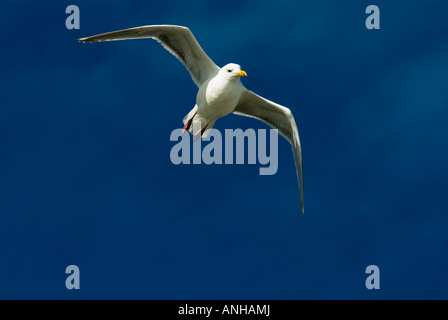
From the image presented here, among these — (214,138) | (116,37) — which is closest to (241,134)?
(214,138)

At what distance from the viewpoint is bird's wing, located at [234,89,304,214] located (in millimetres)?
15758

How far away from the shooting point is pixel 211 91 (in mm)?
14914

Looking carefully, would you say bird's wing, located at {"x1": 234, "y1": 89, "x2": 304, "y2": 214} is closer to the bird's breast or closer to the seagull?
the seagull

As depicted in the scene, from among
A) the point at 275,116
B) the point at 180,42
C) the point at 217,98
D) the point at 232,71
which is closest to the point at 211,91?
the point at 217,98

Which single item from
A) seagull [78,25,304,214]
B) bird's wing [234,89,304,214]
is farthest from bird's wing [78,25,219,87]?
bird's wing [234,89,304,214]

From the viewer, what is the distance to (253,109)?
632 inches

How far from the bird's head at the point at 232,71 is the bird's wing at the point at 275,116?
33.3 inches

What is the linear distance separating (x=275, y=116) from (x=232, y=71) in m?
1.63

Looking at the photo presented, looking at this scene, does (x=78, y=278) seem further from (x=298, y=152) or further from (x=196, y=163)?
(x=298, y=152)

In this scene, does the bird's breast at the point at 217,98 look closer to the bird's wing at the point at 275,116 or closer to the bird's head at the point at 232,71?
the bird's head at the point at 232,71

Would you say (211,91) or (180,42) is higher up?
(180,42)

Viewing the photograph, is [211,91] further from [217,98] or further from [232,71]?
[232,71]

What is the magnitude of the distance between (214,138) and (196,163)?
2.47 feet

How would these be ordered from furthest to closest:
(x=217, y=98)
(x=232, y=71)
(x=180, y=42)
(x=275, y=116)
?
(x=275, y=116)
(x=180, y=42)
(x=217, y=98)
(x=232, y=71)
